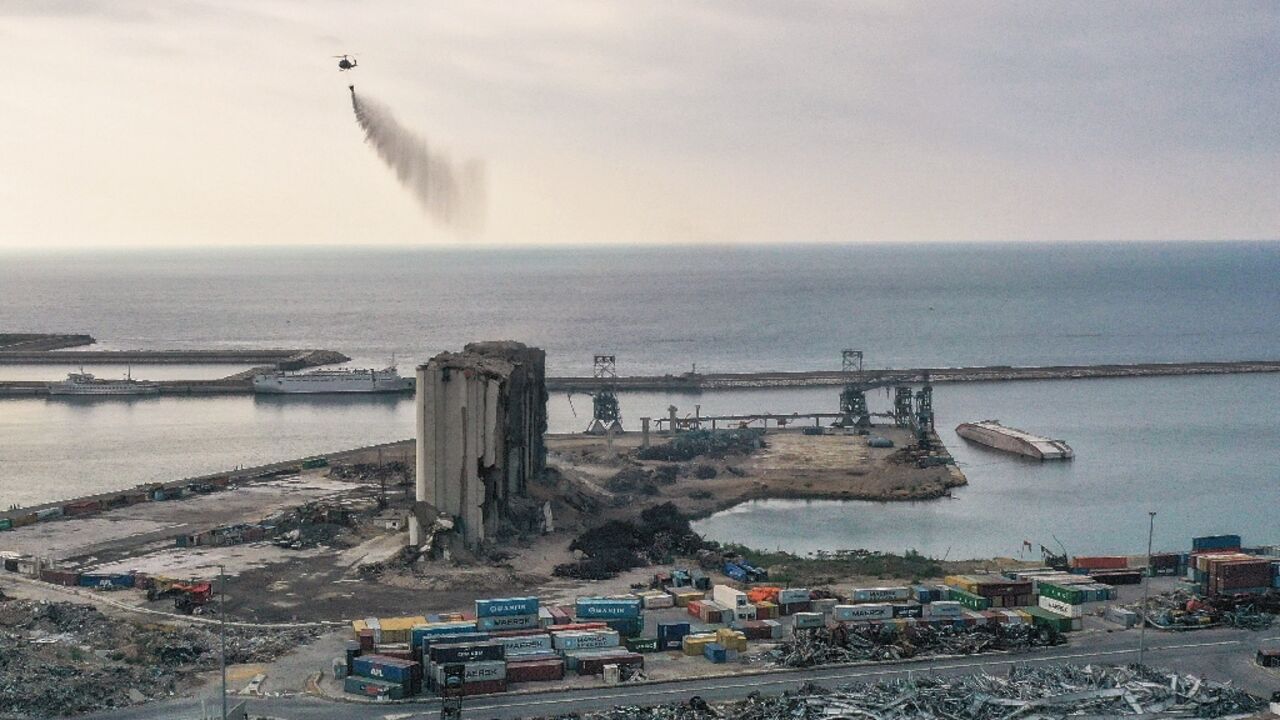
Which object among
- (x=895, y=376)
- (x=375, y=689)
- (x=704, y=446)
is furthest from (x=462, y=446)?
(x=895, y=376)

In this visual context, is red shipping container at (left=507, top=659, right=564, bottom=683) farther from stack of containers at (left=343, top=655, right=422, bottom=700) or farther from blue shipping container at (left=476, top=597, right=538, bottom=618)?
blue shipping container at (left=476, top=597, right=538, bottom=618)

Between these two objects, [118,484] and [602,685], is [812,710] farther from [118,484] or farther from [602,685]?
[118,484]

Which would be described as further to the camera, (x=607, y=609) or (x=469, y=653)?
(x=607, y=609)

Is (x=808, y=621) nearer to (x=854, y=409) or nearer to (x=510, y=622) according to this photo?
(x=510, y=622)

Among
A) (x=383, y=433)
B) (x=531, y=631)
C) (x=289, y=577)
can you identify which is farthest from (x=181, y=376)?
(x=531, y=631)

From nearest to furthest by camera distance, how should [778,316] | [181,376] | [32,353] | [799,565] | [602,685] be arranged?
[602,685] < [799,565] < [181,376] < [32,353] < [778,316]

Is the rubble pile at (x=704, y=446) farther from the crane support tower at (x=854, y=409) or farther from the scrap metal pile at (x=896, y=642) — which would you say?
the scrap metal pile at (x=896, y=642)
